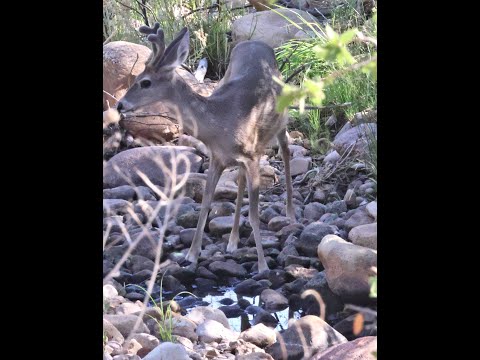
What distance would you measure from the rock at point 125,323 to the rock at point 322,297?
108cm

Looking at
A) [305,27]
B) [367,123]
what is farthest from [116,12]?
[367,123]

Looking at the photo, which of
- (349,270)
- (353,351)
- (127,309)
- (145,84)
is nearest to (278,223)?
(145,84)

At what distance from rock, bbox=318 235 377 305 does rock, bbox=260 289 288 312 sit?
1.20 feet

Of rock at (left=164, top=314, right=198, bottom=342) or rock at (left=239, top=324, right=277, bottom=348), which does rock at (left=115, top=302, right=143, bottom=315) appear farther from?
rock at (left=239, top=324, right=277, bottom=348)

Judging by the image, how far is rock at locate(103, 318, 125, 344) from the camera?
4492 mm

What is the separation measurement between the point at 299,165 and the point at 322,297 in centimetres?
305

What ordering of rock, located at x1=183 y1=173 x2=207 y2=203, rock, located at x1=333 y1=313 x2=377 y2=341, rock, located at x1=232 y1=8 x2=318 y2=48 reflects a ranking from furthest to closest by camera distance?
rock, located at x1=232 y1=8 x2=318 y2=48
rock, located at x1=183 y1=173 x2=207 y2=203
rock, located at x1=333 y1=313 x2=377 y2=341

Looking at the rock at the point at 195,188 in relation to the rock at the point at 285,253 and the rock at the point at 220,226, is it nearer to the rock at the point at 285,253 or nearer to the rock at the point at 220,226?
the rock at the point at 220,226

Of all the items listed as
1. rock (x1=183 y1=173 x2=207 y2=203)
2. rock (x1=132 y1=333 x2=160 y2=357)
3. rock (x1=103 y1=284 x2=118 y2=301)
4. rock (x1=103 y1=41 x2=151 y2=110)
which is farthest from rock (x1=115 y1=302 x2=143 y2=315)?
rock (x1=103 y1=41 x2=151 y2=110)

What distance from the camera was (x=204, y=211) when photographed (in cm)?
656

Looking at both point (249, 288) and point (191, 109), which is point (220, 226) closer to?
point (191, 109)

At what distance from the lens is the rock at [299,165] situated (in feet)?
27.8
